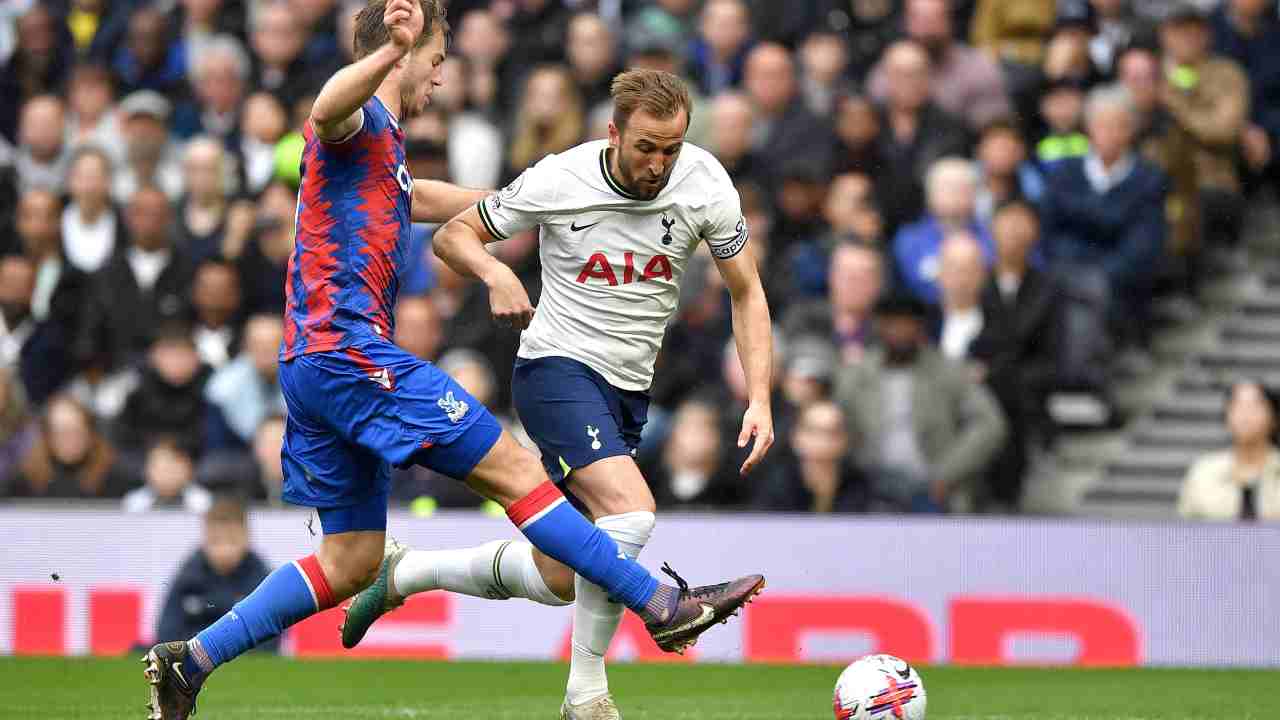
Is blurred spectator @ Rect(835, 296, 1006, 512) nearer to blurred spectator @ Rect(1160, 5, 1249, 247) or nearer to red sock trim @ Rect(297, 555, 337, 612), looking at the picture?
blurred spectator @ Rect(1160, 5, 1249, 247)

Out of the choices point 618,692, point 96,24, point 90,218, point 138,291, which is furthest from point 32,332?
point 618,692

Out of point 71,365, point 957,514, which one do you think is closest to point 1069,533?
point 957,514

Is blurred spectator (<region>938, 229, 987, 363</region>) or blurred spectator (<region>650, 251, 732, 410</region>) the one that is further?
blurred spectator (<region>650, 251, 732, 410</region>)

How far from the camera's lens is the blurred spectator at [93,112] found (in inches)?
622

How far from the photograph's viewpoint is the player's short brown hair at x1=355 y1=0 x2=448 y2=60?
697cm

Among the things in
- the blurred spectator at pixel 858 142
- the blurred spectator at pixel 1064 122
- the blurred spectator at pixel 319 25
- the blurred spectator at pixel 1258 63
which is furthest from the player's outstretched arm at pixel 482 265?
the blurred spectator at pixel 319 25

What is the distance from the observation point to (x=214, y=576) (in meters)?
12.1

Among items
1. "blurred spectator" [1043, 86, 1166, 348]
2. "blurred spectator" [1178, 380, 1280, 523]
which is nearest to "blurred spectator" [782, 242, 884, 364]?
"blurred spectator" [1043, 86, 1166, 348]

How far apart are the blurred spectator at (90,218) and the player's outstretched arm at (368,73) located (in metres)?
8.43

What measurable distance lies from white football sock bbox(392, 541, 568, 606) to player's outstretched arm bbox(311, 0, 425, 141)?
2.05 m

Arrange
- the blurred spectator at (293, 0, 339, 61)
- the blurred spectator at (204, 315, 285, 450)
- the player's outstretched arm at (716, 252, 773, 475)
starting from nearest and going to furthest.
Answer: the player's outstretched arm at (716, 252, 773, 475)
the blurred spectator at (204, 315, 285, 450)
the blurred spectator at (293, 0, 339, 61)

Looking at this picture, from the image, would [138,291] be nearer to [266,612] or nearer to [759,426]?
[266,612]

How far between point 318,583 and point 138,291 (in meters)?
7.57

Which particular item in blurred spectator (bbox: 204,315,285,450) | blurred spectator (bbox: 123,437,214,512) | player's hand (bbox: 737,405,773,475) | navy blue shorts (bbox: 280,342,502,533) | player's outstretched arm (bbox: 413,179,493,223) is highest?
player's outstretched arm (bbox: 413,179,493,223)
